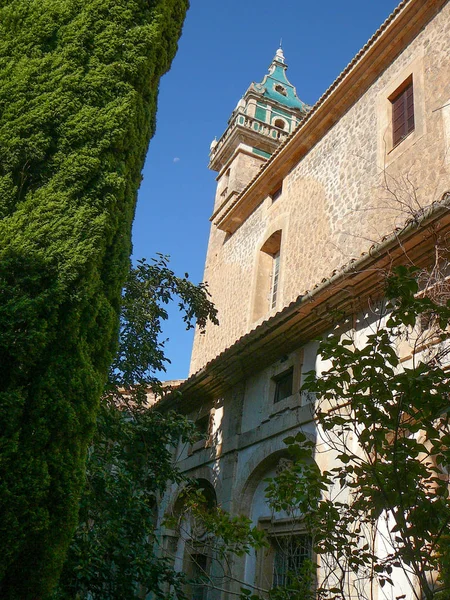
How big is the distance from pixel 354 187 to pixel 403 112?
144 cm

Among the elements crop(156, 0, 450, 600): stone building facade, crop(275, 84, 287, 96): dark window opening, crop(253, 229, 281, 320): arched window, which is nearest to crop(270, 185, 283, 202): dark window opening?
crop(156, 0, 450, 600): stone building facade

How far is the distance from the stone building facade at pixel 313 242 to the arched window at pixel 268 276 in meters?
0.03

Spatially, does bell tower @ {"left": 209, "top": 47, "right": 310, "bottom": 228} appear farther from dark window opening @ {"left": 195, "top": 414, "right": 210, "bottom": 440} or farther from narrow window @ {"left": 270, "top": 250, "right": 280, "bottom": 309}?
dark window opening @ {"left": 195, "top": 414, "right": 210, "bottom": 440}

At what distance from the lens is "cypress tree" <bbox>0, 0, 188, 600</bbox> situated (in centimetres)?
426

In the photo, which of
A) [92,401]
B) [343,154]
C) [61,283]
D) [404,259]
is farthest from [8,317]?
[343,154]

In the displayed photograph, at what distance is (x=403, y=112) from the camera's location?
9227 millimetres

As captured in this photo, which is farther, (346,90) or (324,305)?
(346,90)

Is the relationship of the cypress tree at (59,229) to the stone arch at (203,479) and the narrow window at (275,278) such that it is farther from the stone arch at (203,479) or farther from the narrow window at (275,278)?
the narrow window at (275,278)

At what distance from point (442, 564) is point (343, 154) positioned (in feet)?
28.5

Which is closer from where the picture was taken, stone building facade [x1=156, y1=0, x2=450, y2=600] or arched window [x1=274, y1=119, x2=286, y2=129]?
stone building facade [x1=156, y1=0, x2=450, y2=600]

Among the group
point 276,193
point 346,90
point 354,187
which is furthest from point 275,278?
point 346,90

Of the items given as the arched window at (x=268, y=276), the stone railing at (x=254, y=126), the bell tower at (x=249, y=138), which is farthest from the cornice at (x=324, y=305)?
the stone railing at (x=254, y=126)

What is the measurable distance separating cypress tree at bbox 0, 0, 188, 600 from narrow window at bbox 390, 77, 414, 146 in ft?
13.2

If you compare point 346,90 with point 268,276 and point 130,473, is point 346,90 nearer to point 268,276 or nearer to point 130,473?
point 268,276
